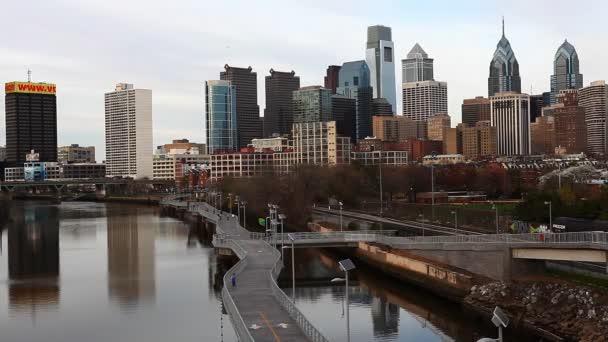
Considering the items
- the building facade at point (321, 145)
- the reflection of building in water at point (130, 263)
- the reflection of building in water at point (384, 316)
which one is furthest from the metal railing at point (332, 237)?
the building facade at point (321, 145)

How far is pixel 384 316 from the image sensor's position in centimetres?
Answer: 4378

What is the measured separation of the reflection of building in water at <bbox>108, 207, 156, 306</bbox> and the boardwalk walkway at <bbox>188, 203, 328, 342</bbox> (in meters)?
7.47

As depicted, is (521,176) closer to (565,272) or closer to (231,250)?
(231,250)

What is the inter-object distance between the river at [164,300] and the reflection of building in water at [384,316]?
0.05 meters

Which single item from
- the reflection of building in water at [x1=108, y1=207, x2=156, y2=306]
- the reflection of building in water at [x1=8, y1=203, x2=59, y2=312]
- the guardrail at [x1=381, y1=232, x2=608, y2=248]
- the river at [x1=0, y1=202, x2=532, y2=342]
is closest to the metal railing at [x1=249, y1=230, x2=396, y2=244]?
the river at [x1=0, y1=202, x2=532, y2=342]

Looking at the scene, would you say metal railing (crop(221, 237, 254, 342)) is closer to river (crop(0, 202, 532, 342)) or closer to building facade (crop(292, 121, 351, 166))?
river (crop(0, 202, 532, 342))

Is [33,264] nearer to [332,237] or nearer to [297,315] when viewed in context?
[332,237]

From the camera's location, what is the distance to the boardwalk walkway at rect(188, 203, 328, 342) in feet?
105

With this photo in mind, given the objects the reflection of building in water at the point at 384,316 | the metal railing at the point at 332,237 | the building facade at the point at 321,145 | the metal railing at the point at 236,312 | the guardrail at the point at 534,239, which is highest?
the building facade at the point at 321,145

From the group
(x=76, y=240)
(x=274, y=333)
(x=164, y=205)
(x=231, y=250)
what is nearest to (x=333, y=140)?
(x=164, y=205)

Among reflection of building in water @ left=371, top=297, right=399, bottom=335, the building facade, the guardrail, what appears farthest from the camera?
the building facade

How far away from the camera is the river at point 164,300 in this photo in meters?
40.2

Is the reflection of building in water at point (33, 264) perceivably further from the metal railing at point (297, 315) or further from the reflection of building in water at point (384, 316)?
the reflection of building in water at point (384, 316)

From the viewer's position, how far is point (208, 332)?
39.9 m
